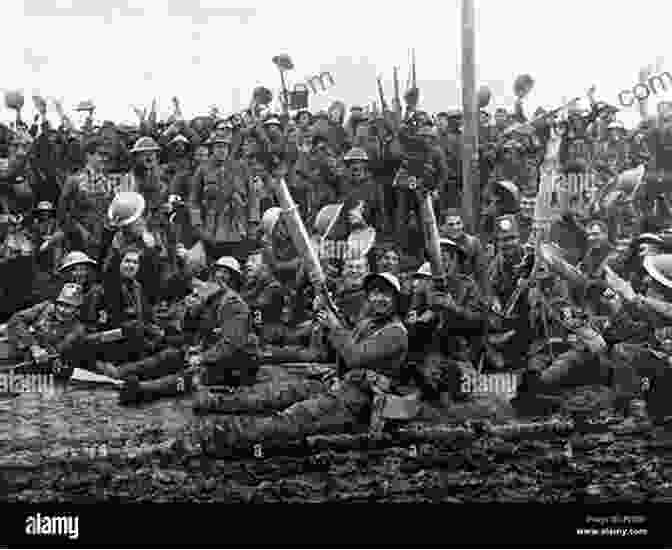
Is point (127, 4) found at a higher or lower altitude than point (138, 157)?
higher

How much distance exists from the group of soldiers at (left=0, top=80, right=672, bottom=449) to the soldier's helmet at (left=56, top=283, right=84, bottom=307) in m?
0.01


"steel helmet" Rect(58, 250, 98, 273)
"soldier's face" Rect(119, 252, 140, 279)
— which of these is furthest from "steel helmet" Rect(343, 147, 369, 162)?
"steel helmet" Rect(58, 250, 98, 273)

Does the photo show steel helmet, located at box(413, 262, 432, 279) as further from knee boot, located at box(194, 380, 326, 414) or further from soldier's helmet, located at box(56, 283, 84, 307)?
soldier's helmet, located at box(56, 283, 84, 307)

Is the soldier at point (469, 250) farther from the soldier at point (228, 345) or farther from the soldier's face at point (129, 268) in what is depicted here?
the soldier's face at point (129, 268)

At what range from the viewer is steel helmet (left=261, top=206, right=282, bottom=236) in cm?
557

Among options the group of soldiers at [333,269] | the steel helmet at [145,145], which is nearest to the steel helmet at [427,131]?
the group of soldiers at [333,269]

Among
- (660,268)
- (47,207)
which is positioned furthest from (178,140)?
(660,268)

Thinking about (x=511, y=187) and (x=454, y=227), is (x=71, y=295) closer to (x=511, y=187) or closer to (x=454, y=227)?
(x=454, y=227)

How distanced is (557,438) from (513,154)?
188 cm

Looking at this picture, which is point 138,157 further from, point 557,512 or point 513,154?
point 557,512

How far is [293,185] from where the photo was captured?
18.4 feet

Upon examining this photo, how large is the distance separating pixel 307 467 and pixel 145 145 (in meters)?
2.39

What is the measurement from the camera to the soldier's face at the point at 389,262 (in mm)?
5445

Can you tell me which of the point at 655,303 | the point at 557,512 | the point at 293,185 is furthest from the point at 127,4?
the point at 557,512
